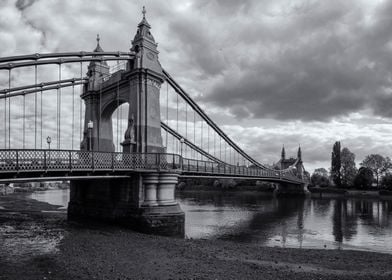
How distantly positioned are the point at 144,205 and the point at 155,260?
9.34m

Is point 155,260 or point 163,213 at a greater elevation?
point 163,213

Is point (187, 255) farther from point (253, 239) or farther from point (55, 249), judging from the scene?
point (253, 239)

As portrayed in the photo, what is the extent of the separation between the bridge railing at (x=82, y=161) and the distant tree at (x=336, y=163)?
73.1 meters

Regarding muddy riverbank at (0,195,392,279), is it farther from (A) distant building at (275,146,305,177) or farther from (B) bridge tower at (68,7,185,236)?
(A) distant building at (275,146,305,177)

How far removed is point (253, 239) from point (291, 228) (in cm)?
742

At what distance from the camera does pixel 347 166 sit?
3469 inches

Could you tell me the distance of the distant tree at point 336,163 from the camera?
3401 inches

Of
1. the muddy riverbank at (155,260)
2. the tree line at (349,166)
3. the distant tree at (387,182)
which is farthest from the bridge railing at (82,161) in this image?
the tree line at (349,166)

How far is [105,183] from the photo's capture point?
25406mm

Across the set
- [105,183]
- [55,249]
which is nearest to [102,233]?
[55,249]

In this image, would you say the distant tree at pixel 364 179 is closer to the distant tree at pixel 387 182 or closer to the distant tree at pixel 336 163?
the distant tree at pixel 387 182

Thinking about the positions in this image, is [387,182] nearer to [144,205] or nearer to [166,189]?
[166,189]

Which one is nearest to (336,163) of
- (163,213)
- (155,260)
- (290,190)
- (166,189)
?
(290,190)

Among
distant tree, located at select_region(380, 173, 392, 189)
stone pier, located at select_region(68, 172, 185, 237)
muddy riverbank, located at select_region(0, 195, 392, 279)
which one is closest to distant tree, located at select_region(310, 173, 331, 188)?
distant tree, located at select_region(380, 173, 392, 189)
